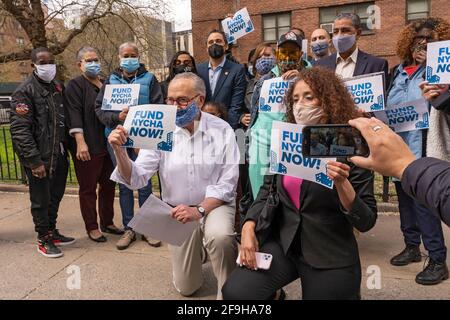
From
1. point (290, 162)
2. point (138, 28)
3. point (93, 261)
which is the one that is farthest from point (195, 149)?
point (138, 28)

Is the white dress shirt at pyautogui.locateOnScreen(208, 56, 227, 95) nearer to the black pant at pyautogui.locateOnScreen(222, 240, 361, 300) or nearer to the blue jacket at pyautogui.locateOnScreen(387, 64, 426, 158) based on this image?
the blue jacket at pyautogui.locateOnScreen(387, 64, 426, 158)

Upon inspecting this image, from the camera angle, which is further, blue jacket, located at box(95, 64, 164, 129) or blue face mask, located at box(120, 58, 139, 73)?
blue face mask, located at box(120, 58, 139, 73)

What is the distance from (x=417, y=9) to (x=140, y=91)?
1927cm

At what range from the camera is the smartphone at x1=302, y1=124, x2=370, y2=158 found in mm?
1501

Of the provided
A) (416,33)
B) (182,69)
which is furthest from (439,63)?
(182,69)

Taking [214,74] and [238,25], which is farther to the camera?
[238,25]

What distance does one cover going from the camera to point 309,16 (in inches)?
849

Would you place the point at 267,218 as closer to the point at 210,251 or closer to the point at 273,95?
the point at 210,251

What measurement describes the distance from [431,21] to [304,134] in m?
2.66

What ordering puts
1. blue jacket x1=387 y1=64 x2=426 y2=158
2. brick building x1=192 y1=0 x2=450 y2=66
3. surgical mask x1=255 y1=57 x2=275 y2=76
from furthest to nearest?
brick building x1=192 y1=0 x2=450 y2=66, surgical mask x1=255 y1=57 x2=275 y2=76, blue jacket x1=387 y1=64 x2=426 y2=158

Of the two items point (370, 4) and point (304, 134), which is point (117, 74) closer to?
point (304, 134)

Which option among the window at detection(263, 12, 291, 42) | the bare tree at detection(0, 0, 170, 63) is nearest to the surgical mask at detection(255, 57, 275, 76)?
the bare tree at detection(0, 0, 170, 63)

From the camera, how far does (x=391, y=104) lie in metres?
3.78

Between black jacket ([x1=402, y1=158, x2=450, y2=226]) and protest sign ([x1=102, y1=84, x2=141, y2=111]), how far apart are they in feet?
10.6
